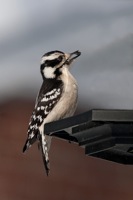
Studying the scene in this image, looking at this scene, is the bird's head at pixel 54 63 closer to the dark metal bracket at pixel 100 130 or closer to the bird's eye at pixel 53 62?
the bird's eye at pixel 53 62

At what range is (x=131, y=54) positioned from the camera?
427 cm

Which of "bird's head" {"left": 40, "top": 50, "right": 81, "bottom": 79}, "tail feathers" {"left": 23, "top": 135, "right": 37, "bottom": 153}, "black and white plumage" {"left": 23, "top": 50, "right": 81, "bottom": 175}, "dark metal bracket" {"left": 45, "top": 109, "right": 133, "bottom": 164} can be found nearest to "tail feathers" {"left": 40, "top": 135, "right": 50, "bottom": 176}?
"black and white plumage" {"left": 23, "top": 50, "right": 81, "bottom": 175}

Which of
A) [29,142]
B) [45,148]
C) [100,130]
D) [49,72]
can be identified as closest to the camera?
[100,130]

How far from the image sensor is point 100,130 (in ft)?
13.0

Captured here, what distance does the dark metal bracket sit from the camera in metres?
3.75

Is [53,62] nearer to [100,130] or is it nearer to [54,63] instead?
[54,63]

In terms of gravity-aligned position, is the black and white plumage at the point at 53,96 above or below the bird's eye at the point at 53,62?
below

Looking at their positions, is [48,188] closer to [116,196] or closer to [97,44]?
[116,196]

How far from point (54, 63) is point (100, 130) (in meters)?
1.73

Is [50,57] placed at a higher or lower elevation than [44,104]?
higher

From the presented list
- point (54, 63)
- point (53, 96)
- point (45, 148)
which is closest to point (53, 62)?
point (54, 63)

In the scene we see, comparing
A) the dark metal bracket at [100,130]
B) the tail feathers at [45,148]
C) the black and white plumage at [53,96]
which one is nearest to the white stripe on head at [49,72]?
the black and white plumage at [53,96]

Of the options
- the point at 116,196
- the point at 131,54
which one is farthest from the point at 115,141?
the point at 116,196

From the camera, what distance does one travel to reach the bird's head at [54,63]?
542cm
